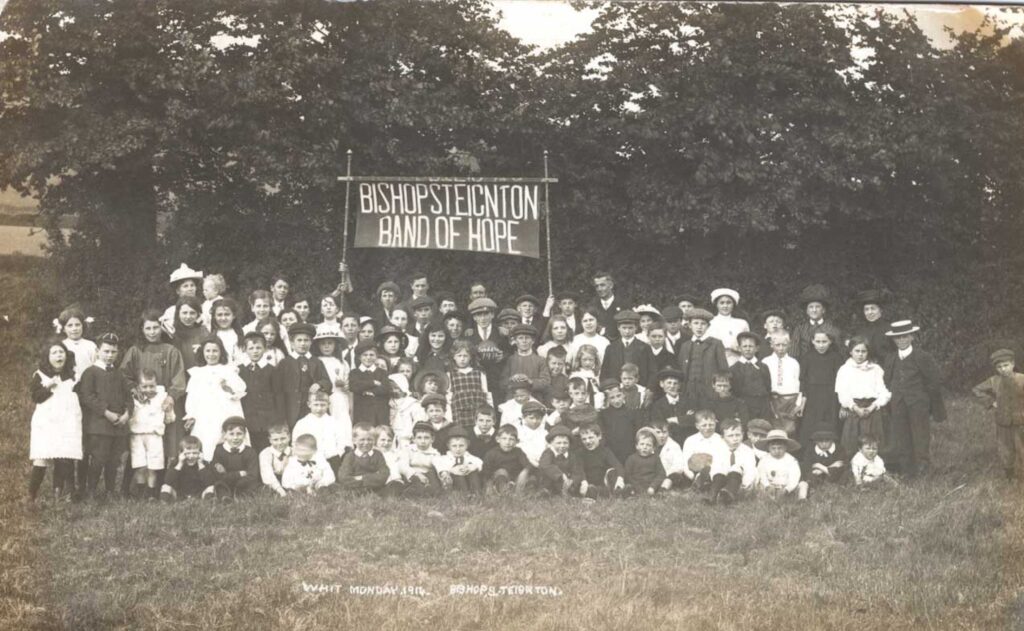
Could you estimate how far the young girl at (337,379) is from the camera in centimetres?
590

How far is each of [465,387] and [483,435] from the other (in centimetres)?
35

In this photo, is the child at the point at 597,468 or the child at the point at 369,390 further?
the child at the point at 369,390

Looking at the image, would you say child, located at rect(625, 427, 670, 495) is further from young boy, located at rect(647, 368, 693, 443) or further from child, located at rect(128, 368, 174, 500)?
child, located at rect(128, 368, 174, 500)

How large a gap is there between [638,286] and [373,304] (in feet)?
6.14

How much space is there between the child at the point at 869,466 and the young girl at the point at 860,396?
4 cm

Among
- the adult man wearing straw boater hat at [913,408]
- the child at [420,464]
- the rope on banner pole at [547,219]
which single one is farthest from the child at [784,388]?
the child at [420,464]

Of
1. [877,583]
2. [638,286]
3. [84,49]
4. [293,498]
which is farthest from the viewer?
[638,286]

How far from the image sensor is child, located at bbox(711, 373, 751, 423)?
5969mm

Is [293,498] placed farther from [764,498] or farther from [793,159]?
[793,159]

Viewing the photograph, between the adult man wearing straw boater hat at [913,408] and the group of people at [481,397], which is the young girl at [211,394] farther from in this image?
the adult man wearing straw boater hat at [913,408]

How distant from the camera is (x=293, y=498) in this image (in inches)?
221

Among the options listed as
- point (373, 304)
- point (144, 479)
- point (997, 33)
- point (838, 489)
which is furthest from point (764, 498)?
point (144, 479)

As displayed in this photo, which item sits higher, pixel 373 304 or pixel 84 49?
pixel 84 49

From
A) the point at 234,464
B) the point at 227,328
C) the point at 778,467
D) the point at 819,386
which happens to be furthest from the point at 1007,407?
the point at 227,328
